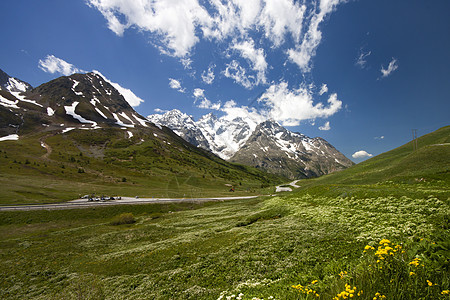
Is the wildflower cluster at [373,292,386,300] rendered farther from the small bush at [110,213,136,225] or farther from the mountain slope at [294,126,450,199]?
the small bush at [110,213,136,225]

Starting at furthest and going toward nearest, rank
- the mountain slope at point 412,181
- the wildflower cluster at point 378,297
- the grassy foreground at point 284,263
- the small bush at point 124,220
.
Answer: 1. the small bush at point 124,220
2. the mountain slope at point 412,181
3. the grassy foreground at point 284,263
4. the wildflower cluster at point 378,297

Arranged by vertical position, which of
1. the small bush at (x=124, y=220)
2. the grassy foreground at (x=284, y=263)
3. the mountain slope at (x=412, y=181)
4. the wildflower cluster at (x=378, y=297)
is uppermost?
the mountain slope at (x=412, y=181)

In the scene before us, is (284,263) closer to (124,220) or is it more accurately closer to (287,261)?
(287,261)

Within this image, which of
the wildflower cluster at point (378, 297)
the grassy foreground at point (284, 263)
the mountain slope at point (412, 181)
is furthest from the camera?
the mountain slope at point (412, 181)

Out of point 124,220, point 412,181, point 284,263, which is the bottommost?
point 124,220

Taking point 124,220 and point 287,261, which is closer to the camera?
point 287,261

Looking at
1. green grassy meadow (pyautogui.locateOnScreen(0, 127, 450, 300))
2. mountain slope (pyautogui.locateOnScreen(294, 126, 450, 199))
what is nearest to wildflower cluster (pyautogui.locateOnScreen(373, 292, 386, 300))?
green grassy meadow (pyautogui.locateOnScreen(0, 127, 450, 300))

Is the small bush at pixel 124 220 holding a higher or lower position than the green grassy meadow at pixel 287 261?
lower

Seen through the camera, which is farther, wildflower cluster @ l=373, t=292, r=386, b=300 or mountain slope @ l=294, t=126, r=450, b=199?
mountain slope @ l=294, t=126, r=450, b=199

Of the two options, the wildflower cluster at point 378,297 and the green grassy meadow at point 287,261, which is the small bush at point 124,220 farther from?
the wildflower cluster at point 378,297

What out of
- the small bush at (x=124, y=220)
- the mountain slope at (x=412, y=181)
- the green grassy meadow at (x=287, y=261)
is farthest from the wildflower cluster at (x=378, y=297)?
the small bush at (x=124, y=220)

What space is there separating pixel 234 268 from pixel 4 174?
504ft

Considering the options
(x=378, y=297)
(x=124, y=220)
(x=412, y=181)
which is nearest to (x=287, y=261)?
(x=378, y=297)

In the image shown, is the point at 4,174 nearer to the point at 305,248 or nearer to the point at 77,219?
the point at 77,219
